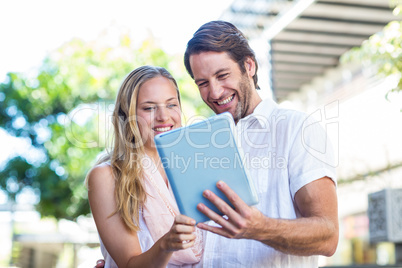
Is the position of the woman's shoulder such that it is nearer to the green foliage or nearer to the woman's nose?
the woman's nose

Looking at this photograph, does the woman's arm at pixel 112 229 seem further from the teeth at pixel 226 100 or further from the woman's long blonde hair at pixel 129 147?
the teeth at pixel 226 100

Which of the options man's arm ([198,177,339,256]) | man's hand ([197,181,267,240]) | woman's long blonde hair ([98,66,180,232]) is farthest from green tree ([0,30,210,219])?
man's hand ([197,181,267,240])

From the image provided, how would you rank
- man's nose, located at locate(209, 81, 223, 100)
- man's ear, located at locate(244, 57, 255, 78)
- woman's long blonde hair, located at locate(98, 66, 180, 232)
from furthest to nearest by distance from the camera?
man's ear, located at locate(244, 57, 255, 78)
man's nose, located at locate(209, 81, 223, 100)
woman's long blonde hair, located at locate(98, 66, 180, 232)

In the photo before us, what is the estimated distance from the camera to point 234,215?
154cm

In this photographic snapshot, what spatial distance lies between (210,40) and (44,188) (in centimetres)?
1098

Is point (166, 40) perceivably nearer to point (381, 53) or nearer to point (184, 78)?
point (184, 78)

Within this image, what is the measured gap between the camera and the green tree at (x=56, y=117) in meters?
12.4

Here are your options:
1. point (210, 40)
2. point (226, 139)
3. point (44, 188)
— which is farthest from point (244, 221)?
point (44, 188)

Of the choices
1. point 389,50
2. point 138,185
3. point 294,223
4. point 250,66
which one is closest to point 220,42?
point 250,66

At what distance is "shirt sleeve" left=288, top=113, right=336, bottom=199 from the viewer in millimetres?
1888

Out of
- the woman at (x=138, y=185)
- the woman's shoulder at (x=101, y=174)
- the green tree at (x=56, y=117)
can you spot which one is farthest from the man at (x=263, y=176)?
the green tree at (x=56, y=117)

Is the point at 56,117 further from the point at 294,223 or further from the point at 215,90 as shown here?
the point at 294,223

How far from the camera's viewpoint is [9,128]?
42.2ft

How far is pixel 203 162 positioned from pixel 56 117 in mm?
11629
